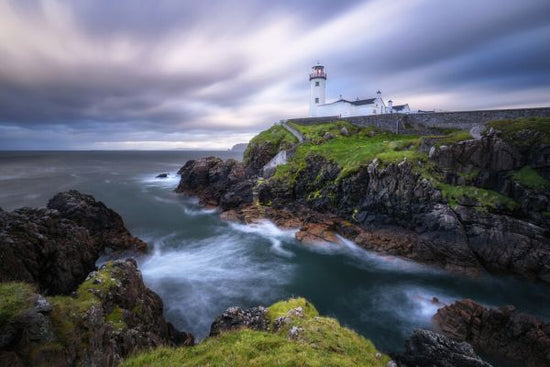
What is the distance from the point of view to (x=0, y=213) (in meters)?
16.3

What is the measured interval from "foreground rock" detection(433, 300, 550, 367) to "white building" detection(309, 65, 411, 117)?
47.0 metres

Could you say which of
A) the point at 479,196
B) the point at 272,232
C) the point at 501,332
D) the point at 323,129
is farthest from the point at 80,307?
the point at 323,129

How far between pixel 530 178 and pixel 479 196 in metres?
4.60

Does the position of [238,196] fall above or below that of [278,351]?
above

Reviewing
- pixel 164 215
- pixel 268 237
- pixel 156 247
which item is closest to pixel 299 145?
pixel 268 237

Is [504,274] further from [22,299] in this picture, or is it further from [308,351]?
[22,299]

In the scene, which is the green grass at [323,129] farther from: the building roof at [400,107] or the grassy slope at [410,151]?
the building roof at [400,107]

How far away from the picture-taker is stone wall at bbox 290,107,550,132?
3294 centimetres

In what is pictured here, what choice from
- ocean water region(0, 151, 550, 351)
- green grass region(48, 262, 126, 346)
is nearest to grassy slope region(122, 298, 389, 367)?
green grass region(48, 262, 126, 346)

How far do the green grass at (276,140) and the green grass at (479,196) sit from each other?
88.6ft

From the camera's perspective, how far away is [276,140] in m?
Result: 53.7

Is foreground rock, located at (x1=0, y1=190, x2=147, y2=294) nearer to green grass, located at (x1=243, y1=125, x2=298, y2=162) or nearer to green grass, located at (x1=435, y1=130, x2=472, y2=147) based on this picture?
green grass, located at (x1=435, y1=130, x2=472, y2=147)

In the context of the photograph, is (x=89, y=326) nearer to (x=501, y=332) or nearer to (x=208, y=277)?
(x=208, y=277)

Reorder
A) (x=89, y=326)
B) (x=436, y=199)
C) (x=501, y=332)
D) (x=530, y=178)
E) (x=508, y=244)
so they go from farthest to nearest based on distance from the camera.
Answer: (x=436, y=199) < (x=530, y=178) < (x=508, y=244) < (x=501, y=332) < (x=89, y=326)
